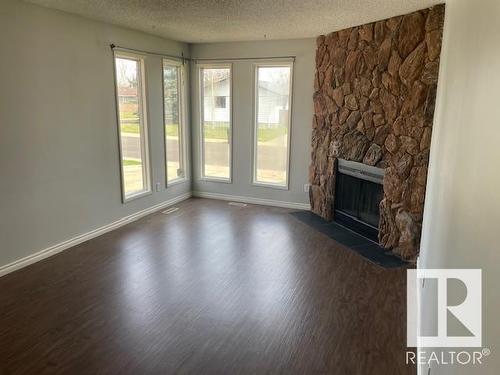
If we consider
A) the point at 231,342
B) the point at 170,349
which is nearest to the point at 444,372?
the point at 231,342

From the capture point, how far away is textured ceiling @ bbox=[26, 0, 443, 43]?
3422 mm

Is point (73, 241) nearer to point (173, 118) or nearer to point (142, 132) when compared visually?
point (142, 132)

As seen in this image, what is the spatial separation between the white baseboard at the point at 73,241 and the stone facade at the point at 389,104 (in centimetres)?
266

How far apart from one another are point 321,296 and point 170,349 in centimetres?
138

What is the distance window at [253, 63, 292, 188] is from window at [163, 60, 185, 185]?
1.26 meters

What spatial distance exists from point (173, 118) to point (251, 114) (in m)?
1.26


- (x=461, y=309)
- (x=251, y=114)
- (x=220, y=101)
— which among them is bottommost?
(x=461, y=309)

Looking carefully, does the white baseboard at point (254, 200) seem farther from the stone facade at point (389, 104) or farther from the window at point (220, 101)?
the window at point (220, 101)

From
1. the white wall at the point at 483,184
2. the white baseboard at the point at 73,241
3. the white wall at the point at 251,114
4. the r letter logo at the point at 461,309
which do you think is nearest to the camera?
the white wall at the point at 483,184

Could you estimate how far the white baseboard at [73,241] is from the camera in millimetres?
3598

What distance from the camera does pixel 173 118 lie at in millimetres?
5938

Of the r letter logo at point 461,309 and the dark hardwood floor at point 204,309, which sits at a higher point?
the r letter logo at point 461,309

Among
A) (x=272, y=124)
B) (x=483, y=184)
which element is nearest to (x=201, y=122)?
(x=272, y=124)

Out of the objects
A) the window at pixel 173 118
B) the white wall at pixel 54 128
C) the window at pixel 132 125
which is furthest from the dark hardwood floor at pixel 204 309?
the window at pixel 173 118
